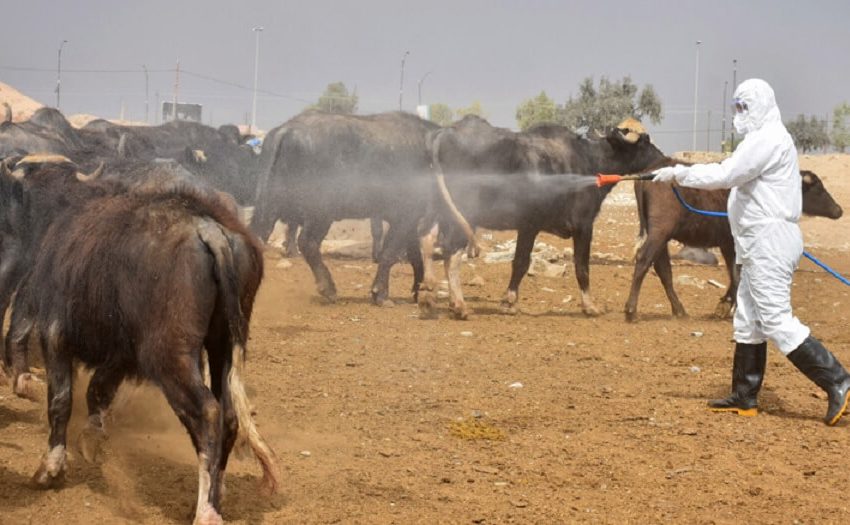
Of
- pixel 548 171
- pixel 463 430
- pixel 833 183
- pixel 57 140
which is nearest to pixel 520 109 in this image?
pixel 833 183

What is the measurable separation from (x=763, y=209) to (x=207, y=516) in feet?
15.5

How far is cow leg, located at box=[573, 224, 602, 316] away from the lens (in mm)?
14609

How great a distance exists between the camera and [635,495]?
6.66 m

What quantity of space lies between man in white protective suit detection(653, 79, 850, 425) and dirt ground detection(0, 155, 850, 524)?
0.99ft

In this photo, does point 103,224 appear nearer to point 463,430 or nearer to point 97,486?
point 97,486

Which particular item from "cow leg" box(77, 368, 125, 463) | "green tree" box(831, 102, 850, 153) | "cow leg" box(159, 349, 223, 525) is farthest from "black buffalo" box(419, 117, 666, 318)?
"green tree" box(831, 102, 850, 153)

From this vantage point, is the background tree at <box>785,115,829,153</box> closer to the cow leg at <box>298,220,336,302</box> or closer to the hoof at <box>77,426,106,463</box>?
the cow leg at <box>298,220,336,302</box>

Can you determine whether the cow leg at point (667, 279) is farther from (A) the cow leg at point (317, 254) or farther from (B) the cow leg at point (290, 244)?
(B) the cow leg at point (290, 244)

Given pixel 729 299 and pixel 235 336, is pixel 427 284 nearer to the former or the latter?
pixel 729 299

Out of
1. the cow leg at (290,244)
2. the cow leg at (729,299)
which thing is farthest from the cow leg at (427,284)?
the cow leg at (290,244)

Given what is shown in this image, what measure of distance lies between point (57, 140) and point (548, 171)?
5.80 m

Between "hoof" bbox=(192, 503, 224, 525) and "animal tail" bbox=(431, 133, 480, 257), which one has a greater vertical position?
"animal tail" bbox=(431, 133, 480, 257)

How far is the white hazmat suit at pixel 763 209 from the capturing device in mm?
8641

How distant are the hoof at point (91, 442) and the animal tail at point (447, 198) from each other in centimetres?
699
